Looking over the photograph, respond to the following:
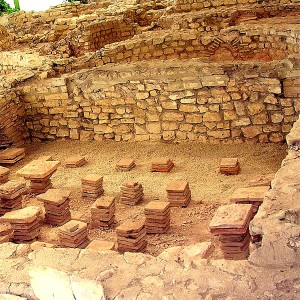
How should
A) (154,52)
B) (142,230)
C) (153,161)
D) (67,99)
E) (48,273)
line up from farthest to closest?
(154,52), (67,99), (153,161), (142,230), (48,273)

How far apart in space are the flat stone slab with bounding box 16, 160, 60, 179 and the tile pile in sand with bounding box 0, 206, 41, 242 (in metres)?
1.31

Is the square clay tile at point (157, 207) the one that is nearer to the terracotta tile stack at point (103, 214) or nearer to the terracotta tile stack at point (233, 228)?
the terracotta tile stack at point (103, 214)

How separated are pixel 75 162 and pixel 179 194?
2.23 metres

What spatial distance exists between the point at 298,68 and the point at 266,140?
110 cm

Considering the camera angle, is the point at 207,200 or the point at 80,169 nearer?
the point at 207,200

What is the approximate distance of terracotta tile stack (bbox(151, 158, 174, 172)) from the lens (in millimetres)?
8320

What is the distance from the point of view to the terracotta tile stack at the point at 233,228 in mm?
4652

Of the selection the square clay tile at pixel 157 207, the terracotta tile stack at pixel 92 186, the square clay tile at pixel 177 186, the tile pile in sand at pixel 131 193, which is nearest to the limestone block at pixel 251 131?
the square clay tile at pixel 177 186

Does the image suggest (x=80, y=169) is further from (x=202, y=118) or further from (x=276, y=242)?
(x=276, y=242)

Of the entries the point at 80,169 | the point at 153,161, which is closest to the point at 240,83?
the point at 153,161

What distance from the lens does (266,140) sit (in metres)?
8.75

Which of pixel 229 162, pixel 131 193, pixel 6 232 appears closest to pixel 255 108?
pixel 229 162

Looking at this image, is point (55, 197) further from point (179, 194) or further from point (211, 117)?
point (211, 117)

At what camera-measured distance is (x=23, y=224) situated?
6441mm
